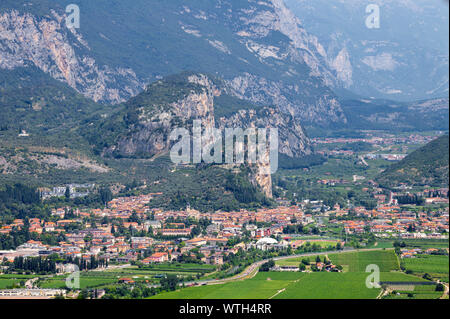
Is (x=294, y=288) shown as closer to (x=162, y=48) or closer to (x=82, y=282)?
(x=82, y=282)

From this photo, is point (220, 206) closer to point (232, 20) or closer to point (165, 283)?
point (165, 283)

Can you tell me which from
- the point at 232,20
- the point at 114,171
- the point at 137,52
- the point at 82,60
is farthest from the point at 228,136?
the point at 232,20

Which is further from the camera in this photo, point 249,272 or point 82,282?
point 249,272

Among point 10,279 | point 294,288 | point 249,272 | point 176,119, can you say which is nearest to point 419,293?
point 294,288

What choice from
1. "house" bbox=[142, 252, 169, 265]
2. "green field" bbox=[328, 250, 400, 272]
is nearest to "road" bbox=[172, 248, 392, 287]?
"green field" bbox=[328, 250, 400, 272]

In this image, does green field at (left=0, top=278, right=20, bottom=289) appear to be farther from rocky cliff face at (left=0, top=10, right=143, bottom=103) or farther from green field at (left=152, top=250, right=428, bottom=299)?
rocky cliff face at (left=0, top=10, right=143, bottom=103)
